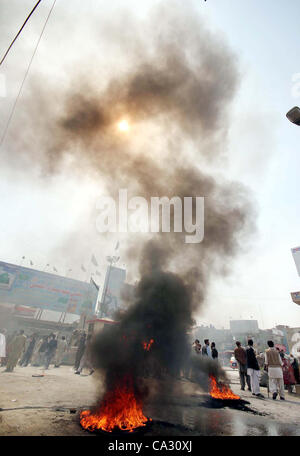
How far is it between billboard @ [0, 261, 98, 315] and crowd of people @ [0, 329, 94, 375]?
72.9 feet

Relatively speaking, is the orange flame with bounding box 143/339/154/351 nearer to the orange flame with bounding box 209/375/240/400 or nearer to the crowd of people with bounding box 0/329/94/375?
the orange flame with bounding box 209/375/240/400

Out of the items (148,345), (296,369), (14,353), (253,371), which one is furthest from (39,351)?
(296,369)

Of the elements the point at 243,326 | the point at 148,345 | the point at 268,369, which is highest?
the point at 243,326

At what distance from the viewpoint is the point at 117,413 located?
4246 mm

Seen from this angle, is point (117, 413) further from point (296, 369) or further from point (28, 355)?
point (28, 355)

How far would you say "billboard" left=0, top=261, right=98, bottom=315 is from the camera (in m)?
33.3

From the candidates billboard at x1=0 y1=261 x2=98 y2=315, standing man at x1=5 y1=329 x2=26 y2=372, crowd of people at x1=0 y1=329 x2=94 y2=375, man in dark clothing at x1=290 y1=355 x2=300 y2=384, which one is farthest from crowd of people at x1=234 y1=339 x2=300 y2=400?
billboard at x1=0 y1=261 x2=98 y2=315

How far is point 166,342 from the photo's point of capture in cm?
779

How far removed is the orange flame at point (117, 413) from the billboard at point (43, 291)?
32524 millimetres

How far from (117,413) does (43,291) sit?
37231 millimetres

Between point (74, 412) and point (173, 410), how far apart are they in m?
2.32

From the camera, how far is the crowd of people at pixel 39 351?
10031 millimetres

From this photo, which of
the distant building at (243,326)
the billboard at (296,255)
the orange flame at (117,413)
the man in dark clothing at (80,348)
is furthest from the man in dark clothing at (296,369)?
the distant building at (243,326)

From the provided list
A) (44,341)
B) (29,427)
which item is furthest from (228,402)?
(44,341)
